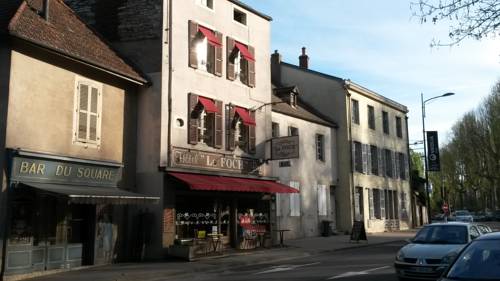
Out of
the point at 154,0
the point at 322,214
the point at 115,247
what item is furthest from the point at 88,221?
the point at 322,214

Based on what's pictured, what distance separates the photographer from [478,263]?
21.9ft

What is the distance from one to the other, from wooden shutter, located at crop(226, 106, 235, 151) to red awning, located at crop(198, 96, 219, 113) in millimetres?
1063

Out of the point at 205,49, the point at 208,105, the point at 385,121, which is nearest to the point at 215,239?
the point at 208,105

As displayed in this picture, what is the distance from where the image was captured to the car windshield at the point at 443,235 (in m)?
12.6

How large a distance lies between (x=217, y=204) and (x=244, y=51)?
22.2 ft

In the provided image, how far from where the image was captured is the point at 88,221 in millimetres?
17125

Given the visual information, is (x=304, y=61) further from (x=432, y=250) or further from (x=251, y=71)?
(x=432, y=250)

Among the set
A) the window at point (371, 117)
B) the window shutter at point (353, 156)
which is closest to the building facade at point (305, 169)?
the window shutter at point (353, 156)

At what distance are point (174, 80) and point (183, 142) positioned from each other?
2.29m

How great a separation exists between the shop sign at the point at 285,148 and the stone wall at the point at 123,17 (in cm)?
738

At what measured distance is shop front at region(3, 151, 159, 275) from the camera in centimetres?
1438

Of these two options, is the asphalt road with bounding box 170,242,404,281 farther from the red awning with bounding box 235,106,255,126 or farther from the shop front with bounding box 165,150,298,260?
Result: the red awning with bounding box 235,106,255,126

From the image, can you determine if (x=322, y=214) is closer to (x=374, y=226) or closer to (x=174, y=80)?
(x=374, y=226)

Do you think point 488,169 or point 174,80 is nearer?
point 174,80
